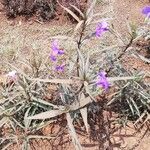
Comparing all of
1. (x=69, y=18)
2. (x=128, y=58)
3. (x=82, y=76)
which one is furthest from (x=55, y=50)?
(x=69, y=18)

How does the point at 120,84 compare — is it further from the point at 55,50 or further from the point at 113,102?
the point at 55,50

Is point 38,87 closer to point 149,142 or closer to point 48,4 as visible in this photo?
point 149,142

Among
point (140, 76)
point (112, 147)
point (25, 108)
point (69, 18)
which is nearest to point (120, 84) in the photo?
point (140, 76)

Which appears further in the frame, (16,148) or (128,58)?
(128,58)

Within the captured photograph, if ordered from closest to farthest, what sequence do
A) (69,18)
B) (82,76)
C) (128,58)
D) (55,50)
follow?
(82,76) < (55,50) < (128,58) < (69,18)

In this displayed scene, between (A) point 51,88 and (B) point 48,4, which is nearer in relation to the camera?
(A) point 51,88

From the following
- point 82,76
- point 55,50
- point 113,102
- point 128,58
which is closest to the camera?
point 82,76

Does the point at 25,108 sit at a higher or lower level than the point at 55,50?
lower

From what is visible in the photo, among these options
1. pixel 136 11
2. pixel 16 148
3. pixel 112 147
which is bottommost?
pixel 16 148

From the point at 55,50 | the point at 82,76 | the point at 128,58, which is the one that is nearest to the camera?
the point at 82,76
